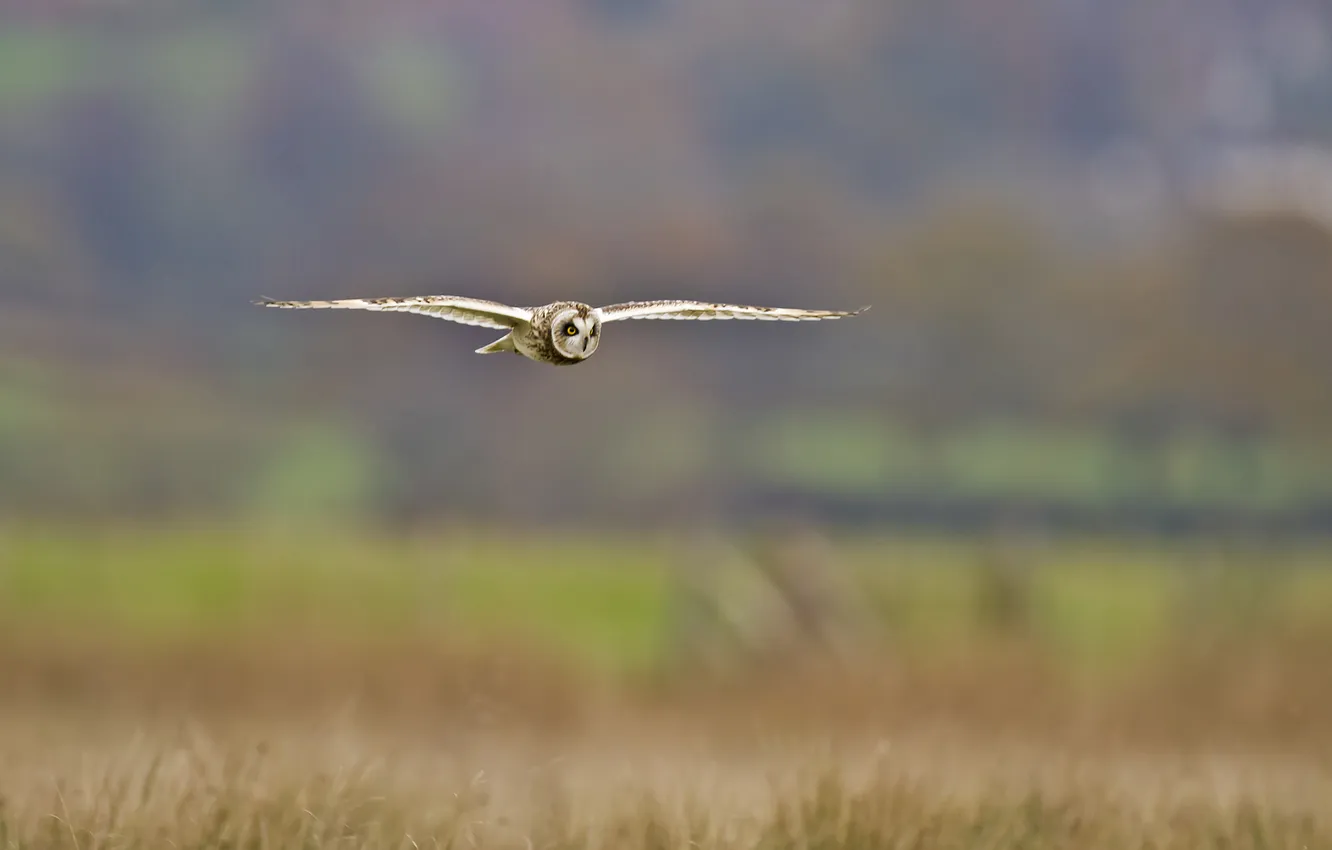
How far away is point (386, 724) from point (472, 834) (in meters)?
5.04

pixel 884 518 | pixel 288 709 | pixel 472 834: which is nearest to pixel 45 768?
pixel 472 834

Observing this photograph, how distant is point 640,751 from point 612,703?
2.01 m

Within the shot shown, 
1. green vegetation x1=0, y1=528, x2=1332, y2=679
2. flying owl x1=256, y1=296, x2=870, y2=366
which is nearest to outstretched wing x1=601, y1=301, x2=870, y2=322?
flying owl x1=256, y1=296, x2=870, y2=366

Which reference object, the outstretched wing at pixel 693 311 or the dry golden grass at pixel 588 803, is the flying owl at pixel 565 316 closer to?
the outstretched wing at pixel 693 311

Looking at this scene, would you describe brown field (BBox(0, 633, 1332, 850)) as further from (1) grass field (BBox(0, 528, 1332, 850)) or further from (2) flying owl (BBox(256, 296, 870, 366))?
(2) flying owl (BBox(256, 296, 870, 366))

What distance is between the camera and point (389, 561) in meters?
18.5

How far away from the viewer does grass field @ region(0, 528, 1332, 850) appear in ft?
16.2

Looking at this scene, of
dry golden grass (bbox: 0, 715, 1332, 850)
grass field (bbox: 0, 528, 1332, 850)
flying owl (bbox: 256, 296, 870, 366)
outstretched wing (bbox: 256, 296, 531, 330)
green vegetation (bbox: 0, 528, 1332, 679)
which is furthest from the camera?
green vegetation (bbox: 0, 528, 1332, 679)

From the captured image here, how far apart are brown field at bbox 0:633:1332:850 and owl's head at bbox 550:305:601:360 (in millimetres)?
1694

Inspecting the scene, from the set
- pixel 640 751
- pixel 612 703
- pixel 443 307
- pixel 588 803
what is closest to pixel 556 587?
pixel 612 703

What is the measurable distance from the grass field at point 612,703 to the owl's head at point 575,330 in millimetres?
1673

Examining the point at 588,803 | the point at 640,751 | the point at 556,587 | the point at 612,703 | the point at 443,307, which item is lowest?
the point at 588,803

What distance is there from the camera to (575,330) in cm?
374

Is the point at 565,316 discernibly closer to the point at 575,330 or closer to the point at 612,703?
the point at 575,330
